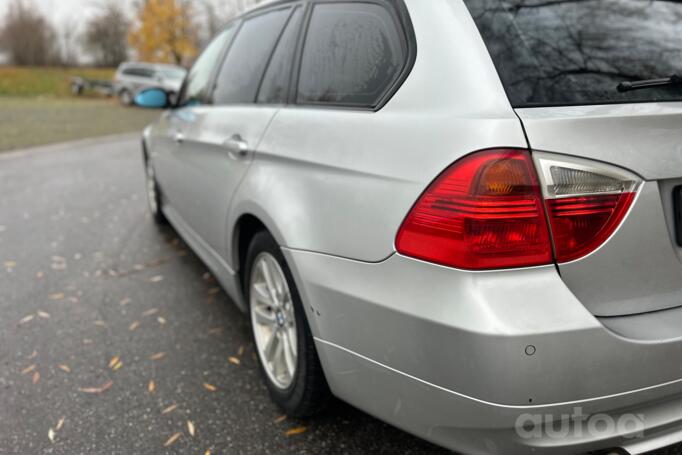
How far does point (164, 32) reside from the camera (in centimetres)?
3625

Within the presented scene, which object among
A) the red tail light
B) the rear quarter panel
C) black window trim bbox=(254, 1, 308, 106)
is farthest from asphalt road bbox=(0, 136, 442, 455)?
black window trim bbox=(254, 1, 308, 106)

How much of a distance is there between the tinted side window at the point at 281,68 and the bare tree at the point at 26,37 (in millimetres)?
47100

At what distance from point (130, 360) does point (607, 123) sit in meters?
2.46

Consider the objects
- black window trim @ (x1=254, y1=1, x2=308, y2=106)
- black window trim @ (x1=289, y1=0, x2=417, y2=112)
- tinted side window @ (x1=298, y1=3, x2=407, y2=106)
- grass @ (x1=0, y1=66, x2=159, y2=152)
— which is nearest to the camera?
black window trim @ (x1=289, y1=0, x2=417, y2=112)

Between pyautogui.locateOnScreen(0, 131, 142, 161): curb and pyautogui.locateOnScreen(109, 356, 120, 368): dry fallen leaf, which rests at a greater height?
pyautogui.locateOnScreen(0, 131, 142, 161): curb

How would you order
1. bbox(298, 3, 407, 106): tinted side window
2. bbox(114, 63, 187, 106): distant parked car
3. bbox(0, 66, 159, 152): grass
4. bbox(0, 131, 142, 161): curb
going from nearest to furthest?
bbox(298, 3, 407, 106): tinted side window < bbox(0, 131, 142, 161): curb < bbox(0, 66, 159, 152): grass < bbox(114, 63, 187, 106): distant parked car

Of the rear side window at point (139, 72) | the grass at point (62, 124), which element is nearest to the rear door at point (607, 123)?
the grass at point (62, 124)

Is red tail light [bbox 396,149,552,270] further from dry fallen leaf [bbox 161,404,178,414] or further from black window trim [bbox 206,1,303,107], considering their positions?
dry fallen leaf [bbox 161,404,178,414]

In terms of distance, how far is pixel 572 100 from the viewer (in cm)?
151

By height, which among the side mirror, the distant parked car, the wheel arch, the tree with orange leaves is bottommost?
the wheel arch

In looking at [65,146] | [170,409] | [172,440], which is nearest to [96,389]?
[170,409]

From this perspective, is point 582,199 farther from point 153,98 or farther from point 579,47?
point 153,98

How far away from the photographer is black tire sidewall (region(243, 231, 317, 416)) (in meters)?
2.04

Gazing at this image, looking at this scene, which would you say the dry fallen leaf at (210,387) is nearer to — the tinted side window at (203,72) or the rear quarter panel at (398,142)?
the rear quarter panel at (398,142)
